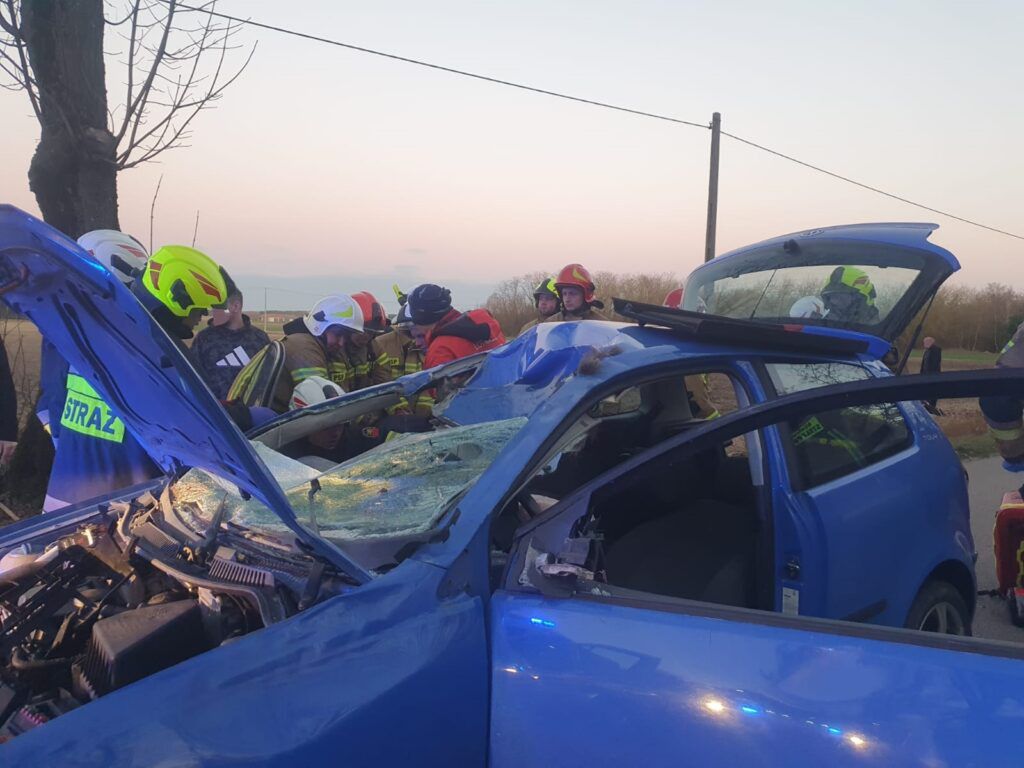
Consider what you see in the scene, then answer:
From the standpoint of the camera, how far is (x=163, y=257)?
324 centimetres

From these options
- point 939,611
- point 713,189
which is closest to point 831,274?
point 939,611

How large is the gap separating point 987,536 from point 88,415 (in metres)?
5.79

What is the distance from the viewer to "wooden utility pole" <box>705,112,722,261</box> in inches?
505

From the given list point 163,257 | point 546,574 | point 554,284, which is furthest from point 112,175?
point 546,574

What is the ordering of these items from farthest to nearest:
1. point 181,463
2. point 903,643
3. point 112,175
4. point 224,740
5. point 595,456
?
point 112,175 < point 595,456 < point 181,463 < point 903,643 < point 224,740

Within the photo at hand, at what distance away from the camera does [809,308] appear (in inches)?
138

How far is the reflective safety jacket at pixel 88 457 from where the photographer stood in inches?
116

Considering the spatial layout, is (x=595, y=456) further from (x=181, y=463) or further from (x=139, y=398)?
(x=139, y=398)

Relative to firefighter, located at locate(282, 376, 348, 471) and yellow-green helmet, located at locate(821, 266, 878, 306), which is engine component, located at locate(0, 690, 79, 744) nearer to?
firefighter, located at locate(282, 376, 348, 471)

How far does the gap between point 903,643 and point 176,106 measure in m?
5.85

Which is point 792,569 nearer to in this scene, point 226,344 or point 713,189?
point 226,344

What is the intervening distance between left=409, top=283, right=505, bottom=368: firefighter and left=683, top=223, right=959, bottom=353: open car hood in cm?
145

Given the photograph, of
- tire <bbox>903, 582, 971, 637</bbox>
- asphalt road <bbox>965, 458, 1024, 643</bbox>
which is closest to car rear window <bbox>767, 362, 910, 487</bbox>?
→ tire <bbox>903, 582, 971, 637</bbox>

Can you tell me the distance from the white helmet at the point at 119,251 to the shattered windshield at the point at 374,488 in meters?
1.68
